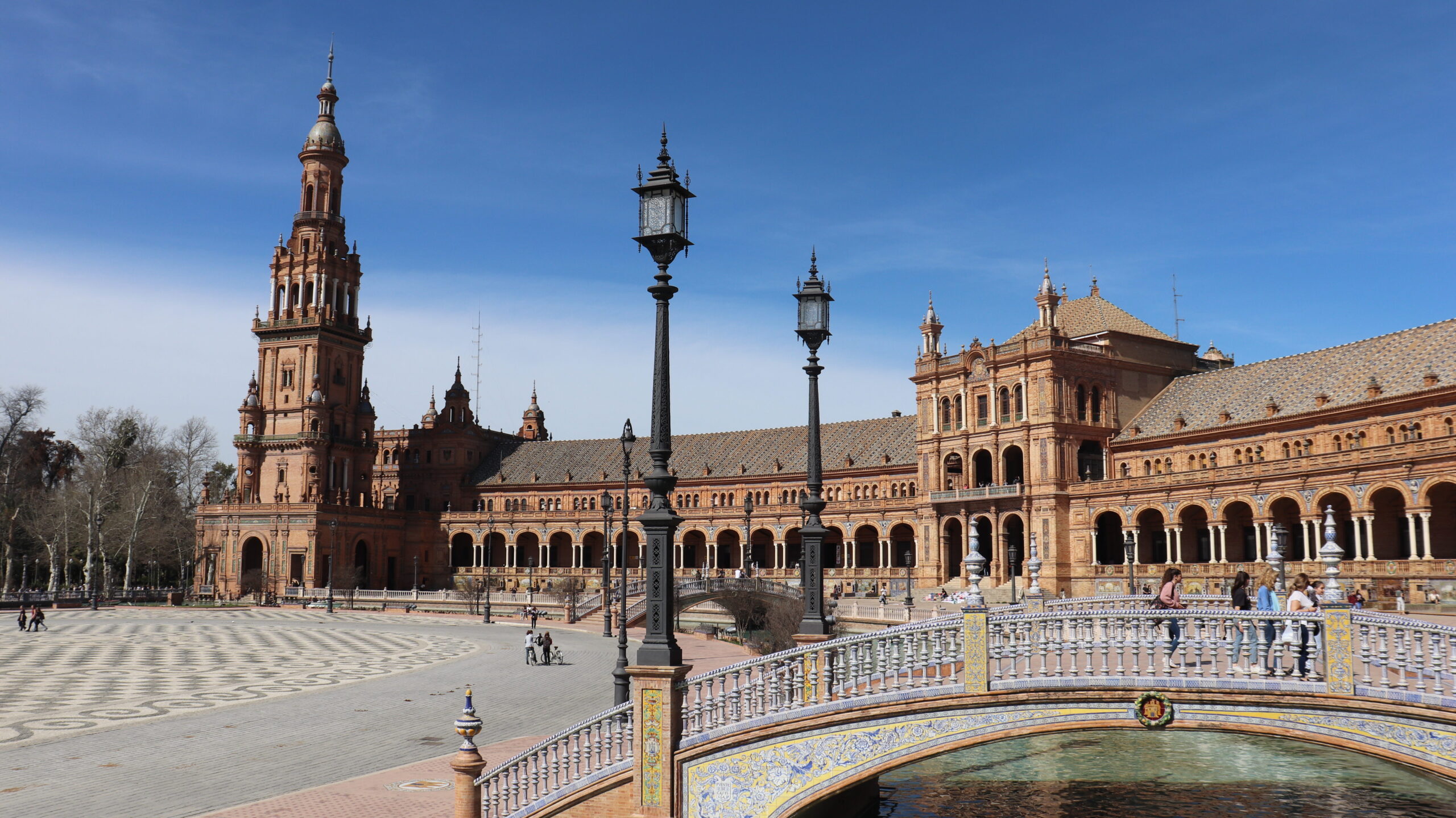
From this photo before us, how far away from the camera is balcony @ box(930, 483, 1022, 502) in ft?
213

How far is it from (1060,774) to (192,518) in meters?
93.7

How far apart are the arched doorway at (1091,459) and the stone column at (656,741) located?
57611 millimetres

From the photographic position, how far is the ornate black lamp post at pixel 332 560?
2751 inches

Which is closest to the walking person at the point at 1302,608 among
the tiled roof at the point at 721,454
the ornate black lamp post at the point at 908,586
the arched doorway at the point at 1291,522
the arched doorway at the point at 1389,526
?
the ornate black lamp post at the point at 908,586

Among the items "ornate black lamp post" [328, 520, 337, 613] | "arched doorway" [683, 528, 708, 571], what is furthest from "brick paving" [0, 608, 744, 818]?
"arched doorway" [683, 528, 708, 571]

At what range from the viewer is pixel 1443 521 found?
47.4 metres

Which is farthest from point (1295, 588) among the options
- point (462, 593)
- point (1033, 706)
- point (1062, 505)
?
point (462, 593)

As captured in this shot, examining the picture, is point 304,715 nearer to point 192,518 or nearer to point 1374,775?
point 1374,775

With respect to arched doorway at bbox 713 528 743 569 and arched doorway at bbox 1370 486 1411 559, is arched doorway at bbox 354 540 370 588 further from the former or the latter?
arched doorway at bbox 1370 486 1411 559

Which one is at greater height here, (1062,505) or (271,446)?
(271,446)

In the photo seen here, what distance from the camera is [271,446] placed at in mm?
92250

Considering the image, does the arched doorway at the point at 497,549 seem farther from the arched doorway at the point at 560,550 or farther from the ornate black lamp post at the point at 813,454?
the ornate black lamp post at the point at 813,454

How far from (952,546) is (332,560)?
134 feet

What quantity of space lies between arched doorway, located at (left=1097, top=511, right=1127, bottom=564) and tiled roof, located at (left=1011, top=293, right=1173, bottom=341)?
1174 centimetres
